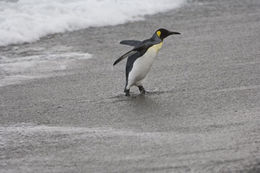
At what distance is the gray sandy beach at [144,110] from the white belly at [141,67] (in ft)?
0.55

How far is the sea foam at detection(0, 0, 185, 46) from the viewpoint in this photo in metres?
8.69

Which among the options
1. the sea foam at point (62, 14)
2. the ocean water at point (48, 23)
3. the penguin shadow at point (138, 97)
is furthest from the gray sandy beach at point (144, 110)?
the sea foam at point (62, 14)

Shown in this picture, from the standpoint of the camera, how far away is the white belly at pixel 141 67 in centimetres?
571

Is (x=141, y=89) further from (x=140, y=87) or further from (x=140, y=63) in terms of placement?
(x=140, y=63)

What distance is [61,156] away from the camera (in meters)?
4.08

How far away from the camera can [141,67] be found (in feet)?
18.9

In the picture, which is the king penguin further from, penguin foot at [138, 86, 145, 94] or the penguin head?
the penguin head

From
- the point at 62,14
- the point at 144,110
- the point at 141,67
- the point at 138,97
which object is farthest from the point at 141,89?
the point at 62,14

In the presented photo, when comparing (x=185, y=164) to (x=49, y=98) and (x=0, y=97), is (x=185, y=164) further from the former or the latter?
(x=0, y=97)

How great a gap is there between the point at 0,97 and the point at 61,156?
6.56 ft

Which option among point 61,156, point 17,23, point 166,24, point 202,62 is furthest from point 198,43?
point 61,156

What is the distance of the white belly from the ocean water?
1233 mm

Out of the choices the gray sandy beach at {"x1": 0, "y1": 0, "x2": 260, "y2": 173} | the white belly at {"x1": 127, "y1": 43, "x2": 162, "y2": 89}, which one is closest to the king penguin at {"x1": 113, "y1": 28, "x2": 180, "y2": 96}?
the white belly at {"x1": 127, "y1": 43, "x2": 162, "y2": 89}

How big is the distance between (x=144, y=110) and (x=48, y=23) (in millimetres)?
4316
